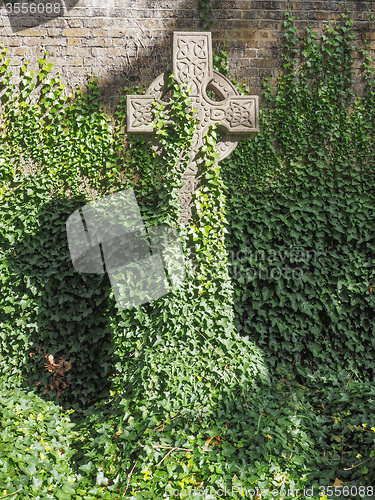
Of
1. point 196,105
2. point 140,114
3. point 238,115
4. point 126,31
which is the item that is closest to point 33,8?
point 126,31

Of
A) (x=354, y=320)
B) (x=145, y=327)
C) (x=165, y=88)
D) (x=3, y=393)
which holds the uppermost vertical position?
(x=165, y=88)

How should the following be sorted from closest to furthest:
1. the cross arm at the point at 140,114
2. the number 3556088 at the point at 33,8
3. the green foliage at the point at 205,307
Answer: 1. the green foliage at the point at 205,307
2. the cross arm at the point at 140,114
3. the number 3556088 at the point at 33,8

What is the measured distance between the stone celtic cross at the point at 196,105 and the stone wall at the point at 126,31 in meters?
1.22

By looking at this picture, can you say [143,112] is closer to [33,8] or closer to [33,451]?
[33,8]

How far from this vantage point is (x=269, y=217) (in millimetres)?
3926

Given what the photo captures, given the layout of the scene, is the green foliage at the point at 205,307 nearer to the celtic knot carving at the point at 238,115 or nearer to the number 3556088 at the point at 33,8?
the celtic knot carving at the point at 238,115

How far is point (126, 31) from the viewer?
4008 mm

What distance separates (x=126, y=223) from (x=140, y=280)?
659 mm

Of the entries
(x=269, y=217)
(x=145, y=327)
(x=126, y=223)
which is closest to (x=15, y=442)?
(x=145, y=327)

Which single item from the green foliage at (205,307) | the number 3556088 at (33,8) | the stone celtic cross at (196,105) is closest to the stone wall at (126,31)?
the number 3556088 at (33,8)

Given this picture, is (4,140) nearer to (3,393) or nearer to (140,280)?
(140,280)

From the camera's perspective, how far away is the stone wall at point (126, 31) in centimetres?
398

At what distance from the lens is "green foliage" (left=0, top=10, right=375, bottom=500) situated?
2318mm

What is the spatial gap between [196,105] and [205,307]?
1.46 m
